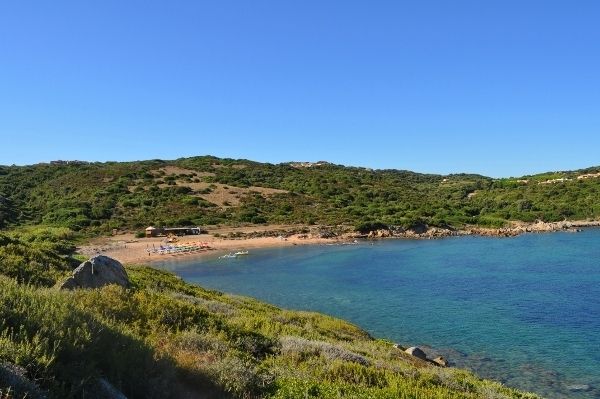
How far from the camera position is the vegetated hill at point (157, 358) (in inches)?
216

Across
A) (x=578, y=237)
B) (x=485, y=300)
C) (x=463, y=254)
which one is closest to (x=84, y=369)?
(x=485, y=300)

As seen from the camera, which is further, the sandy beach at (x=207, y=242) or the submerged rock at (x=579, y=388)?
the sandy beach at (x=207, y=242)

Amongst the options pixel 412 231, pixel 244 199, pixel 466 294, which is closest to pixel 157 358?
pixel 466 294

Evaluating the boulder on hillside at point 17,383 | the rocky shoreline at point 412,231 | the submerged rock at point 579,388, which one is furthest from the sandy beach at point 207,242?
the boulder on hillside at point 17,383

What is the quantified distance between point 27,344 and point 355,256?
55622 mm

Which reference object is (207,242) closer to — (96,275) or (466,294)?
(466,294)

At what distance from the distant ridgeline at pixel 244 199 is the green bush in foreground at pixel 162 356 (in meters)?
65.7

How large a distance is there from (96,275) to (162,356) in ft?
26.2

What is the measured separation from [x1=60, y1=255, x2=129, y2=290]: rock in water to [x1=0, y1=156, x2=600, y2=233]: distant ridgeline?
196 ft

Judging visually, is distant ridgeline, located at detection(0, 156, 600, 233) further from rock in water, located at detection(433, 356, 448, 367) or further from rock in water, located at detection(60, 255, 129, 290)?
rock in water, located at detection(60, 255, 129, 290)

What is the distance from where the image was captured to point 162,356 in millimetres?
7383

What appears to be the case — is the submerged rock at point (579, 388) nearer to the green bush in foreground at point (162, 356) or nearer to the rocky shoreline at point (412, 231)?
the green bush in foreground at point (162, 356)

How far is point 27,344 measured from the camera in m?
5.38

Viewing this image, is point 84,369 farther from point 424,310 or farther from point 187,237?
point 187,237
